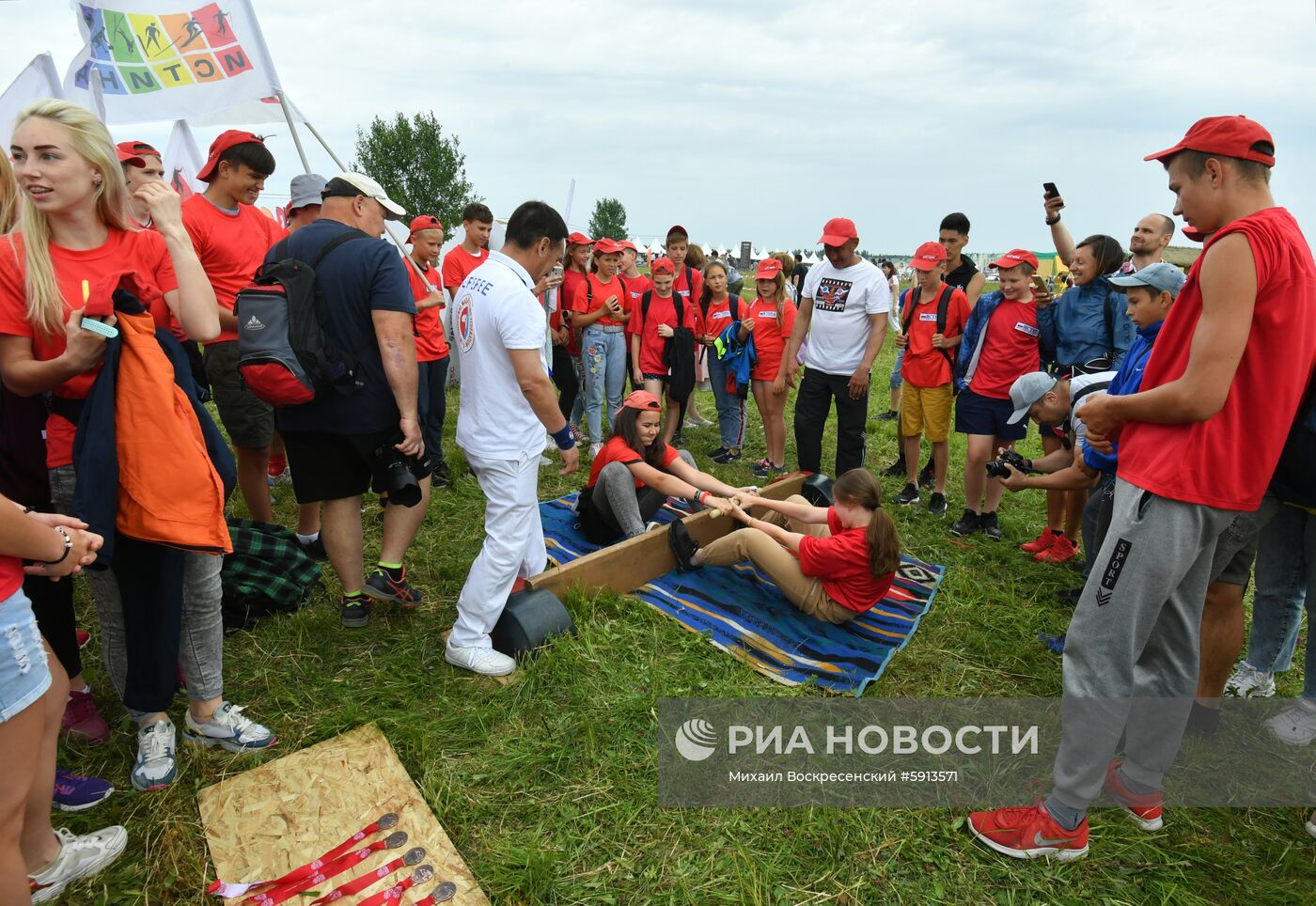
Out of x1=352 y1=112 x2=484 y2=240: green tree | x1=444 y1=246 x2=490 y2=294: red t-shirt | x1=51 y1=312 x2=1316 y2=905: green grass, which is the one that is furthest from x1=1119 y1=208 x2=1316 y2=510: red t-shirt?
x1=352 y1=112 x2=484 y2=240: green tree

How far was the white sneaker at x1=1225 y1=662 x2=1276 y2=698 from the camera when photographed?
11.6 feet

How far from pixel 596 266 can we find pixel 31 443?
562 cm

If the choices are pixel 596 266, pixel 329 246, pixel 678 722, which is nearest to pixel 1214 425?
pixel 678 722

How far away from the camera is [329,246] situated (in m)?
3.29

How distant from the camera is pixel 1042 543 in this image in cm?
540

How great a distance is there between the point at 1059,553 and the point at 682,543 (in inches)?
114

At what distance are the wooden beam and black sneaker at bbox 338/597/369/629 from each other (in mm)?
891

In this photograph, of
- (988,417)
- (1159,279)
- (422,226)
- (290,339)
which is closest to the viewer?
(290,339)

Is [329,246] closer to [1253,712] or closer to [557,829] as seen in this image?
[557,829]

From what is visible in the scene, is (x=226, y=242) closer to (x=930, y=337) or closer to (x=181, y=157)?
(x=181, y=157)

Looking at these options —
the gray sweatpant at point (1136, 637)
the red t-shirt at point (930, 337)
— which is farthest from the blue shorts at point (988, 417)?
the gray sweatpant at point (1136, 637)

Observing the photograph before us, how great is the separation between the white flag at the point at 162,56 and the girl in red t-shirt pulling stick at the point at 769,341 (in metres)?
4.83

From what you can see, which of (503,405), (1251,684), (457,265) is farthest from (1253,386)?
(457,265)

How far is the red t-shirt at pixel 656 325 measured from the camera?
7.32 m
